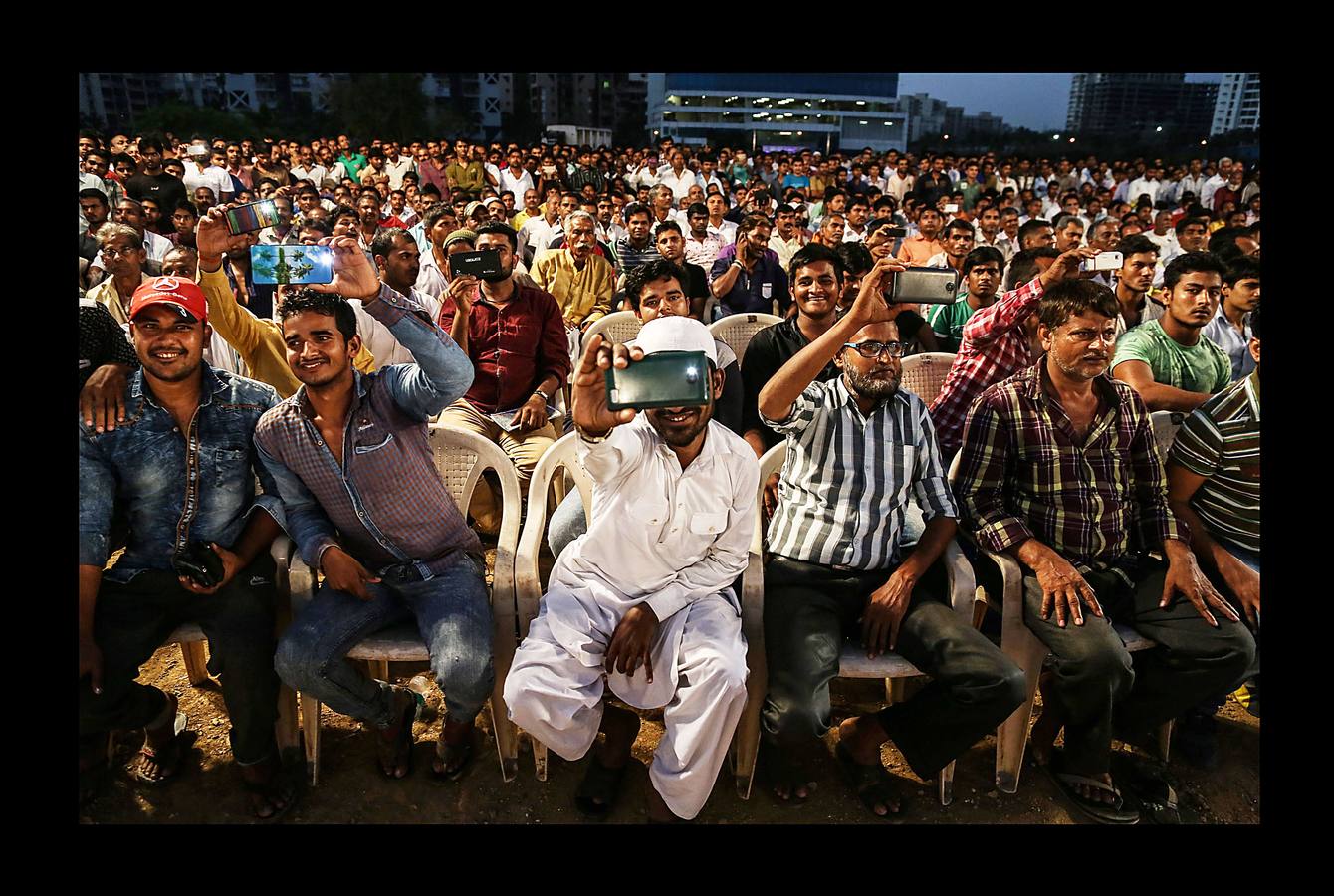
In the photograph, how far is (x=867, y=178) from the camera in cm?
1534

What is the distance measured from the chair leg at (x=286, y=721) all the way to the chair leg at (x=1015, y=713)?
7.47ft

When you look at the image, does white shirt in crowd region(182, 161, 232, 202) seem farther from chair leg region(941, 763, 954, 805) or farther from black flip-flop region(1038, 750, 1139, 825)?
black flip-flop region(1038, 750, 1139, 825)

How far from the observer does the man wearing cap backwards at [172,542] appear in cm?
212

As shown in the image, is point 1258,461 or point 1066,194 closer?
point 1258,461

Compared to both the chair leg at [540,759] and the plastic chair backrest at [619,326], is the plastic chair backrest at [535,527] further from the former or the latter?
the plastic chair backrest at [619,326]

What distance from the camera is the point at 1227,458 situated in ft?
7.98

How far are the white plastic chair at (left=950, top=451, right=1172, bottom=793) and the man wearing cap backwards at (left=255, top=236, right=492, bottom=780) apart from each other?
1633 mm

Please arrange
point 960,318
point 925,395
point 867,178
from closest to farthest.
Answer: point 925,395
point 960,318
point 867,178

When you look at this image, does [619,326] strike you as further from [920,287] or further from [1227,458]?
[1227,458]

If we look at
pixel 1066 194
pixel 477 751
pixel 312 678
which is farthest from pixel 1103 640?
pixel 1066 194

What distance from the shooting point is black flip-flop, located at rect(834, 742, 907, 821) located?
2.26 m

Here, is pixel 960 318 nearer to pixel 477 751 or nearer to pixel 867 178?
pixel 477 751

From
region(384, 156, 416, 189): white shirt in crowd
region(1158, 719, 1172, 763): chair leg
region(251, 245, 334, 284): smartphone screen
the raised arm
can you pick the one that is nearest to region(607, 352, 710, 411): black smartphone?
the raised arm

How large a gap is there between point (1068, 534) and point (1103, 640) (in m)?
0.35
